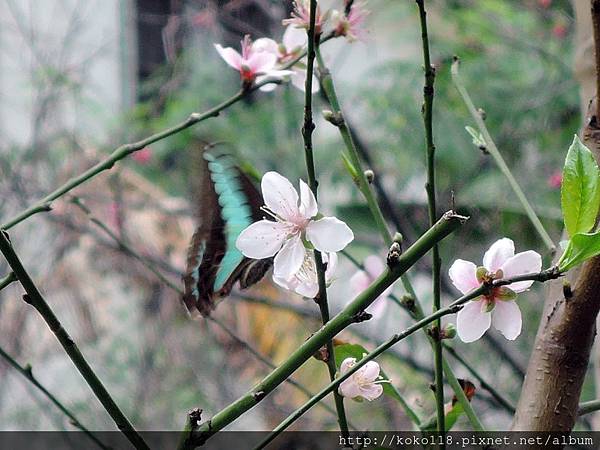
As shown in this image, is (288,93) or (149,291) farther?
(149,291)

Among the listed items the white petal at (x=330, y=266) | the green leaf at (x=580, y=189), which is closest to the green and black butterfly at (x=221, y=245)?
the white petal at (x=330, y=266)

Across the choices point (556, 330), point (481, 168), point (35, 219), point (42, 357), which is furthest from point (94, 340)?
point (556, 330)

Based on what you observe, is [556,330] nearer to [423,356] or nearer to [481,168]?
[481,168]

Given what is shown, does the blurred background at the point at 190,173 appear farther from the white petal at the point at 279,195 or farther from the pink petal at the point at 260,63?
the white petal at the point at 279,195

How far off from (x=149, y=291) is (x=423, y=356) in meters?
0.55

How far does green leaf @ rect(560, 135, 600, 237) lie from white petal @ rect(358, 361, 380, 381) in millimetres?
94

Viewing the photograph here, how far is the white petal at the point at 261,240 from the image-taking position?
0.25 meters

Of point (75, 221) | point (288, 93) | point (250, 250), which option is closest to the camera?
point (250, 250)

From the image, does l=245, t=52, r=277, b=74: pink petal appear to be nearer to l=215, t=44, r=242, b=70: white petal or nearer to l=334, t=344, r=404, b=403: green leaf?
l=215, t=44, r=242, b=70: white petal

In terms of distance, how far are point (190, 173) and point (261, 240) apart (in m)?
1.00

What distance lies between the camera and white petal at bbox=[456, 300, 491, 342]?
0.87 ft

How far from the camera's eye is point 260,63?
14.8 inches

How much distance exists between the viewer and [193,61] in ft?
5.29

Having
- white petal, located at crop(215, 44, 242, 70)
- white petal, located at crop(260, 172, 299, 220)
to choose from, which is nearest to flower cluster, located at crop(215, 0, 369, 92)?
white petal, located at crop(215, 44, 242, 70)
